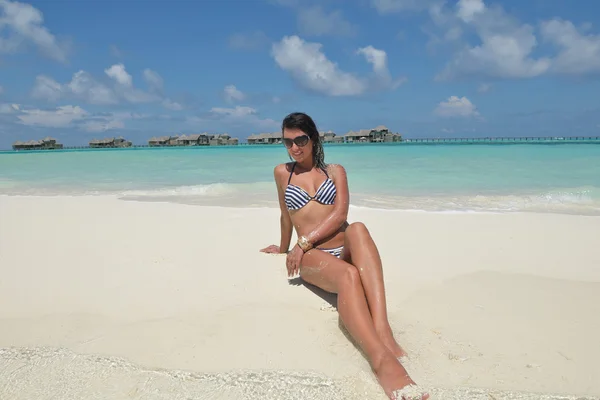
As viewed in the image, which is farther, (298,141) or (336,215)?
(298,141)

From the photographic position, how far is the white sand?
2174 millimetres

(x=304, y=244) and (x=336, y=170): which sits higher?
(x=336, y=170)

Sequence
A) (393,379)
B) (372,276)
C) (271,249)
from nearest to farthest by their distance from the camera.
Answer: (393,379), (372,276), (271,249)

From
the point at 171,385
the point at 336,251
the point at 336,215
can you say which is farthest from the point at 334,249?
the point at 171,385

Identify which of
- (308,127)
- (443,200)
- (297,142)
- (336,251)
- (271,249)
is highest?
(308,127)

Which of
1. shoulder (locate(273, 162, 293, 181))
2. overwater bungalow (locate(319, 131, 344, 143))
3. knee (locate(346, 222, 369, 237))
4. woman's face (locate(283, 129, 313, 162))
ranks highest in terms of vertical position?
overwater bungalow (locate(319, 131, 344, 143))

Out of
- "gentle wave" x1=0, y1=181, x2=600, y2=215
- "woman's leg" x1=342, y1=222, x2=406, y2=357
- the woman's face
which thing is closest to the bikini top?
the woman's face

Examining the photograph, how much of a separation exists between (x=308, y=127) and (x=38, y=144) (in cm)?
8999

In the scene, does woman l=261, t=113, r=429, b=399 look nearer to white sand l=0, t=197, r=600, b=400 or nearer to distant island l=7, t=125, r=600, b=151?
white sand l=0, t=197, r=600, b=400

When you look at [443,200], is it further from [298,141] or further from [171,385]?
[171,385]

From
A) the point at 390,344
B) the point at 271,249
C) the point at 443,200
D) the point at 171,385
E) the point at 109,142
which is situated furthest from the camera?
the point at 109,142

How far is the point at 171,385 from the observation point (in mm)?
2098

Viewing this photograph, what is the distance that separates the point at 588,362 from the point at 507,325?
0.51 meters

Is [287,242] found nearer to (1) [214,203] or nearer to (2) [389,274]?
(2) [389,274]
